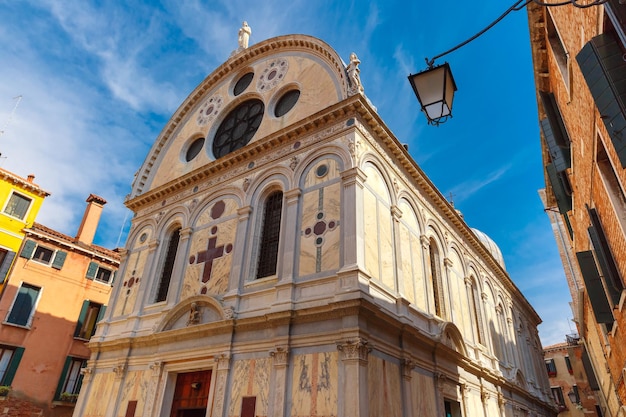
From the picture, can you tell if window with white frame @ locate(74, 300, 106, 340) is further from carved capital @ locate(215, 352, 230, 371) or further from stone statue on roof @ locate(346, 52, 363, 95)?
stone statue on roof @ locate(346, 52, 363, 95)

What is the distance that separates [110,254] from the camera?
76.1 feet

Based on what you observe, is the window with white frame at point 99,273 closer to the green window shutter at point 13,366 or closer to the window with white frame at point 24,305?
the window with white frame at point 24,305

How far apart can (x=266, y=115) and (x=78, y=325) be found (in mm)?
14800

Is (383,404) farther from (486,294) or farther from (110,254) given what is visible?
(110,254)

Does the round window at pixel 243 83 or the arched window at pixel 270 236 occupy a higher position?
the round window at pixel 243 83

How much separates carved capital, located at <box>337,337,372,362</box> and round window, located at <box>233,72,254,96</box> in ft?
38.7

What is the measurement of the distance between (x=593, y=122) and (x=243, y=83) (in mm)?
13674

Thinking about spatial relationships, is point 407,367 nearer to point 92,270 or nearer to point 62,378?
point 62,378

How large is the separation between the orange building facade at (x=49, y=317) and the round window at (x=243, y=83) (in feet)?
39.6

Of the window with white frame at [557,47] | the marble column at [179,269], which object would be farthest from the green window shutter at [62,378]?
the window with white frame at [557,47]

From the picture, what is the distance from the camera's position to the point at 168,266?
14.8 meters

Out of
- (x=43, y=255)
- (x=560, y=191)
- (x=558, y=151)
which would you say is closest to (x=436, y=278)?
(x=560, y=191)

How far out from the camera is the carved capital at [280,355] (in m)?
9.48

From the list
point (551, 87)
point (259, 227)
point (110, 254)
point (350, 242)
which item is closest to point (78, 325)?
point (110, 254)
